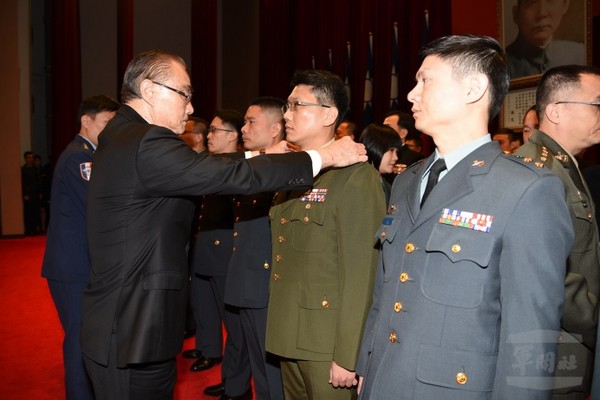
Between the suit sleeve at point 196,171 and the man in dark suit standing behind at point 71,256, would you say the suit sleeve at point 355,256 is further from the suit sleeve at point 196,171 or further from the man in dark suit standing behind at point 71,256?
the man in dark suit standing behind at point 71,256

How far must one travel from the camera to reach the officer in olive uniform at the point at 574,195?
1.59 meters

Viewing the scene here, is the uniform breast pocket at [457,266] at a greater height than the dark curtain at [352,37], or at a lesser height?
lesser

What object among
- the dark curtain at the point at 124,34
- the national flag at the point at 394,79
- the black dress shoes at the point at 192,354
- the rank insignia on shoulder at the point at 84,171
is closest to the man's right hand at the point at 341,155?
the rank insignia on shoulder at the point at 84,171

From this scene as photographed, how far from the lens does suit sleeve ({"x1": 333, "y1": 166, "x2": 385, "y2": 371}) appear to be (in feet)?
5.91

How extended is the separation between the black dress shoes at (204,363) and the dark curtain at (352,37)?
502 centimetres

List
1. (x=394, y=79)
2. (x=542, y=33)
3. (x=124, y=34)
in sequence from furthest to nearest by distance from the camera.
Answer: (x=124, y=34), (x=394, y=79), (x=542, y=33)

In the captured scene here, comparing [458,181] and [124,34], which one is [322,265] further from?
[124,34]

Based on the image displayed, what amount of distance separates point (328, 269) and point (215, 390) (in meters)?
1.81

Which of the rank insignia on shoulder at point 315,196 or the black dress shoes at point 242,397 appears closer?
the rank insignia on shoulder at point 315,196

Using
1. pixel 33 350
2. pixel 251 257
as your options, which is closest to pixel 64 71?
pixel 33 350

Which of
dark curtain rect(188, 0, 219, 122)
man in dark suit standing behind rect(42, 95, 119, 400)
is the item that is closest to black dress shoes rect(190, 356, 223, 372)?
man in dark suit standing behind rect(42, 95, 119, 400)

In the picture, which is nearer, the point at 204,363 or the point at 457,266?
the point at 457,266

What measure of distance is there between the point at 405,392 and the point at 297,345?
76 centimetres

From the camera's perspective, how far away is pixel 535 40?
20.3 feet
